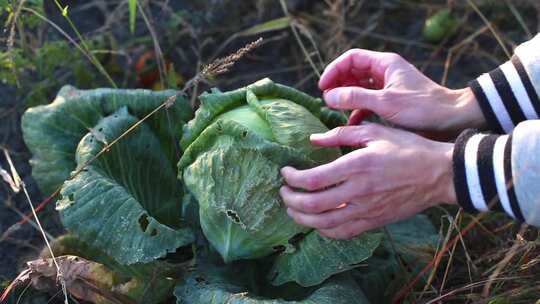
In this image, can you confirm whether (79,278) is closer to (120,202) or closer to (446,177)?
(120,202)

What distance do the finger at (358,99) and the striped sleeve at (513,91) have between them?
337mm

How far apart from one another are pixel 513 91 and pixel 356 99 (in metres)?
0.50

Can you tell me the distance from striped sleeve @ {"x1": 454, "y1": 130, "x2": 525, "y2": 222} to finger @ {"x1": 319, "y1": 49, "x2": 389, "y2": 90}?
483mm

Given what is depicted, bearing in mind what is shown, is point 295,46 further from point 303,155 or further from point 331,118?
point 303,155

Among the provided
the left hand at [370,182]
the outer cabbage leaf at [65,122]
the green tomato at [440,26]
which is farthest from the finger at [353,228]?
the green tomato at [440,26]

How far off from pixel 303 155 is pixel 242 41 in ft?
5.51

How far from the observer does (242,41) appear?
366cm

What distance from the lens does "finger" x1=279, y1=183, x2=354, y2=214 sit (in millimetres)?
1916

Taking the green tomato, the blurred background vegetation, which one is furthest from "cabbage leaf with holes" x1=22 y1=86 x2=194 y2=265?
the green tomato

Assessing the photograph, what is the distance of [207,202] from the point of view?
83.7 inches

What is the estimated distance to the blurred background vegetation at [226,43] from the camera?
3.05 m

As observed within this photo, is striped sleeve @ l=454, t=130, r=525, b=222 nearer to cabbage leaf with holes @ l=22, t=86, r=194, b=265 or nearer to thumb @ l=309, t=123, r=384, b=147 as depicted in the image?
thumb @ l=309, t=123, r=384, b=147

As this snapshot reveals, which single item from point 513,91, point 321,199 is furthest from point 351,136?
point 513,91

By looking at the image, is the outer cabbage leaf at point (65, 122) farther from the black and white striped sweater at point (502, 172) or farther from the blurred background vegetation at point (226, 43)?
the black and white striped sweater at point (502, 172)
